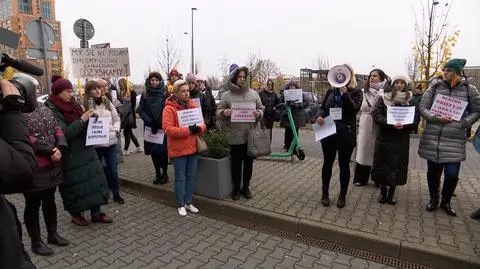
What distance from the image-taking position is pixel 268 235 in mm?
4305

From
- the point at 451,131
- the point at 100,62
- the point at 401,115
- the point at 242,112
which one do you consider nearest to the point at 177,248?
the point at 242,112

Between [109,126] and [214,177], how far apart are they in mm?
1648

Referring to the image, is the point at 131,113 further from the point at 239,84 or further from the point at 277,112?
the point at 239,84

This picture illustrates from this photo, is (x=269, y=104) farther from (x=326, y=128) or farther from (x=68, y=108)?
(x=68, y=108)

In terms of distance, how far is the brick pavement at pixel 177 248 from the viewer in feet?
11.7

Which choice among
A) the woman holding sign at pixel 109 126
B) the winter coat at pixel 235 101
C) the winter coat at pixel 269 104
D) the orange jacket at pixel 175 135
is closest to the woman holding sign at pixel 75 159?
the woman holding sign at pixel 109 126

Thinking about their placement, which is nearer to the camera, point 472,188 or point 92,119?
point 92,119

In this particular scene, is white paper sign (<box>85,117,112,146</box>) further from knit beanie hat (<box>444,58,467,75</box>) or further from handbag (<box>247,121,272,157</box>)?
knit beanie hat (<box>444,58,467,75</box>)

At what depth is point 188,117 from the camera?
4.70 meters

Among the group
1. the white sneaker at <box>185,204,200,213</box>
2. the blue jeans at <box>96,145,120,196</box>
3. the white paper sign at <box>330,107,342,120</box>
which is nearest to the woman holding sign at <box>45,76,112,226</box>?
the blue jeans at <box>96,145,120,196</box>

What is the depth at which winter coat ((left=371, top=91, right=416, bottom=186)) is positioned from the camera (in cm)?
478

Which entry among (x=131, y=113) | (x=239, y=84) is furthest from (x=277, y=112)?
(x=239, y=84)

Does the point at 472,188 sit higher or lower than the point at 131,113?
lower

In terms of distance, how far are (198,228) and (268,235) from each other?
921mm
